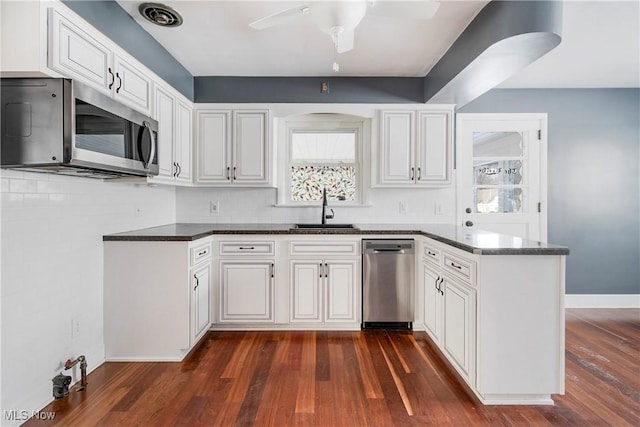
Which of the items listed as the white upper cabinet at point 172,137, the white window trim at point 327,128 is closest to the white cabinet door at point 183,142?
the white upper cabinet at point 172,137

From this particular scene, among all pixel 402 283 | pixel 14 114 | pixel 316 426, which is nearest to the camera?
pixel 14 114

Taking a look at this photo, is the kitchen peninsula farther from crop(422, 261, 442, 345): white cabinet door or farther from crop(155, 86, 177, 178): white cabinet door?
crop(155, 86, 177, 178): white cabinet door

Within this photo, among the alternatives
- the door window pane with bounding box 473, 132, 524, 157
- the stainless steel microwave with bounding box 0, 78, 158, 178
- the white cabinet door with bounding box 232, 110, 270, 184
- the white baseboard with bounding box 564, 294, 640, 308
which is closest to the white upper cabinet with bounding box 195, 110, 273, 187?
the white cabinet door with bounding box 232, 110, 270, 184

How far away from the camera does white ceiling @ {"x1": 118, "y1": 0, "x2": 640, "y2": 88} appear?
2275mm

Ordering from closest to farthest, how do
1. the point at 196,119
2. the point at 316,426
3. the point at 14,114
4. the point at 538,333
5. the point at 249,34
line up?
1. the point at 14,114
2. the point at 316,426
3. the point at 538,333
4. the point at 249,34
5. the point at 196,119

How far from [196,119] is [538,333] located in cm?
329

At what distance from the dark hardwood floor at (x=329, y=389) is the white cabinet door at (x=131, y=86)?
5.96 feet

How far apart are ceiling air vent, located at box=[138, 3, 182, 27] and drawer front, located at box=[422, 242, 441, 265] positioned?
98.4 inches

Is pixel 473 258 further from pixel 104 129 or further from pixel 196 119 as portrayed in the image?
pixel 196 119

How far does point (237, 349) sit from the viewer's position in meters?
2.64

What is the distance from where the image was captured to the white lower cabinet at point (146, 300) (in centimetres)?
241

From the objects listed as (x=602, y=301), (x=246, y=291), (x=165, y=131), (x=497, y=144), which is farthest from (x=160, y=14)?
(x=602, y=301)

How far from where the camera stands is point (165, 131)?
9.09 ft

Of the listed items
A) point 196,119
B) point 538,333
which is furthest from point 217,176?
point 538,333
